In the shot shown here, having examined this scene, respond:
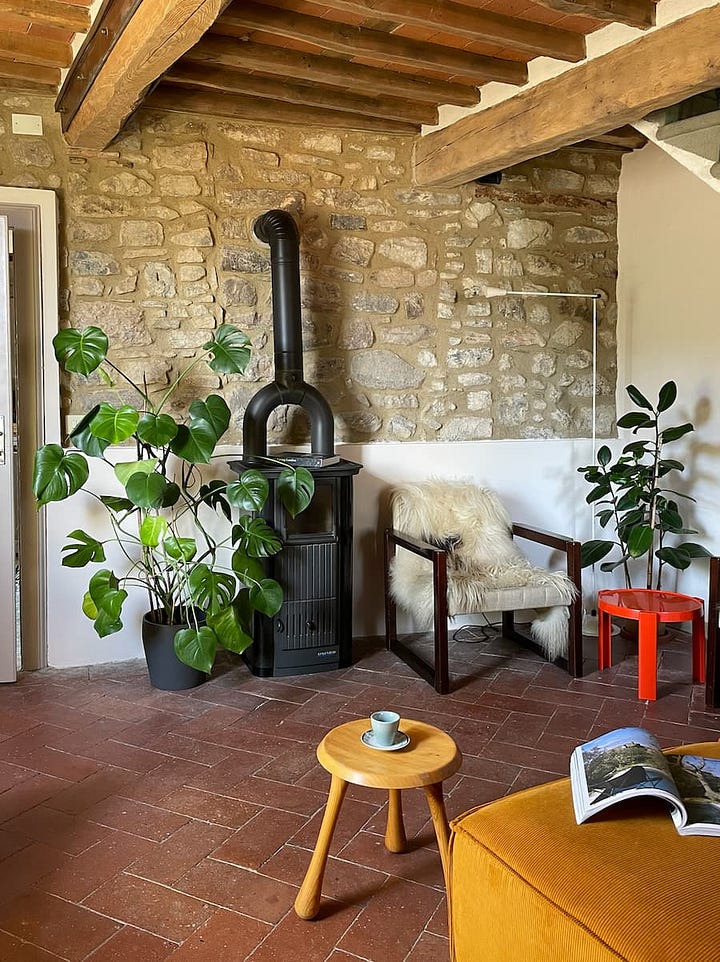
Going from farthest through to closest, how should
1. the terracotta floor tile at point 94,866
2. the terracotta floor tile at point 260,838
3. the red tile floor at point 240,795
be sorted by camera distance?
1. the terracotta floor tile at point 260,838
2. the terracotta floor tile at point 94,866
3. the red tile floor at point 240,795

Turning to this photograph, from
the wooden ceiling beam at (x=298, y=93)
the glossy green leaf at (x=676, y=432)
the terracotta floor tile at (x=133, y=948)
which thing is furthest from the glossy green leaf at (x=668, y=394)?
the terracotta floor tile at (x=133, y=948)

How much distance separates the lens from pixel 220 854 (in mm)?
2422

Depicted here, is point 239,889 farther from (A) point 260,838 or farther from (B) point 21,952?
(B) point 21,952

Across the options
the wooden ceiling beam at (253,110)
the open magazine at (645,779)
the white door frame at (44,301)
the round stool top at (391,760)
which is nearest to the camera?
the open magazine at (645,779)

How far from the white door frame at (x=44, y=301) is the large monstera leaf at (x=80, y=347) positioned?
1.22 feet

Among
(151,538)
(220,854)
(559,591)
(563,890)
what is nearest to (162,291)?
(151,538)

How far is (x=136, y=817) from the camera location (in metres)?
2.63

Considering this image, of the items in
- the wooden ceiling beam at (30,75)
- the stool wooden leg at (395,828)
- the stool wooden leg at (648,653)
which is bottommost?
the stool wooden leg at (395,828)

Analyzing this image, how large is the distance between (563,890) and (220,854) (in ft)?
Answer: 4.15

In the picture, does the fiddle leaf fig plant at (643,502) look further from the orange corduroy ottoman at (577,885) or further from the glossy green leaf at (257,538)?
the orange corduroy ottoman at (577,885)

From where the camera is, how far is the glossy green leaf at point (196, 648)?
11.2ft

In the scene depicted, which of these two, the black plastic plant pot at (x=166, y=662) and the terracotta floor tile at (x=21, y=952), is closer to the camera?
the terracotta floor tile at (x=21, y=952)

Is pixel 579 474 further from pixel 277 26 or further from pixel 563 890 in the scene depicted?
pixel 563 890

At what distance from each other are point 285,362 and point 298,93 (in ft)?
3.94
